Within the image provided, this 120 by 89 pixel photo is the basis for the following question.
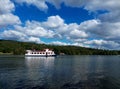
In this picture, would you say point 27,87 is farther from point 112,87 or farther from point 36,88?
point 112,87

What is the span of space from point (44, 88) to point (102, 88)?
1213cm

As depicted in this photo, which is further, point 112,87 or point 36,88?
point 112,87

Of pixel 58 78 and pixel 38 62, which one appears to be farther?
pixel 38 62

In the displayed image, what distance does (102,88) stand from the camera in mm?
42969

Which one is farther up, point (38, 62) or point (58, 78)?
point (38, 62)

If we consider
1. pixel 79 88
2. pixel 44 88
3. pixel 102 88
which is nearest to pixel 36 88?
pixel 44 88

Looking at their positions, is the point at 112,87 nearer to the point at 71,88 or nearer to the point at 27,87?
the point at 71,88

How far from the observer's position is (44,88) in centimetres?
4156

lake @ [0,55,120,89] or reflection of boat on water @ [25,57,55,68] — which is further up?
reflection of boat on water @ [25,57,55,68]

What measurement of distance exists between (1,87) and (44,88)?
8.68 meters

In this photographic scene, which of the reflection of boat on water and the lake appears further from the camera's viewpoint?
the reflection of boat on water

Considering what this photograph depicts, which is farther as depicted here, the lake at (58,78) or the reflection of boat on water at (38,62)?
the reflection of boat on water at (38,62)

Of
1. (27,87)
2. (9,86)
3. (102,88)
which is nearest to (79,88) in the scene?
(102,88)

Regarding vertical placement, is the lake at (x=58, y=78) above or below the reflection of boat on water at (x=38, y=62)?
below
